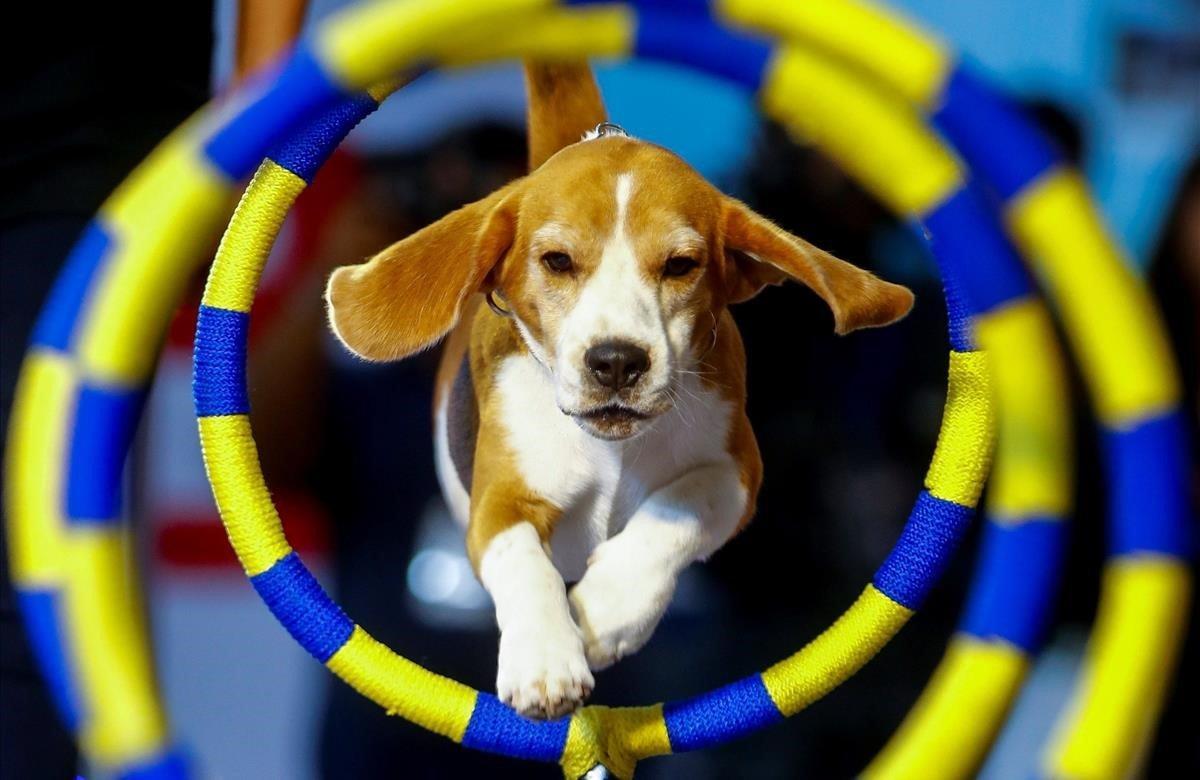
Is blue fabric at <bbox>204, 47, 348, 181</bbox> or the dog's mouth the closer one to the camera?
blue fabric at <bbox>204, 47, 348, 181</bbox>

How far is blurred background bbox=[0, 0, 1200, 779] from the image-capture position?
444 centimetres

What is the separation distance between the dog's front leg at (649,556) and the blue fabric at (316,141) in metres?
0.86

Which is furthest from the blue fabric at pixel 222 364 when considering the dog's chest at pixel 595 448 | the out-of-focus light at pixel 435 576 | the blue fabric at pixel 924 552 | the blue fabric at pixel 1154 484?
the out-of-focus light at pixel 435 576

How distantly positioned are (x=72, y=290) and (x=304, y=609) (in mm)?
824

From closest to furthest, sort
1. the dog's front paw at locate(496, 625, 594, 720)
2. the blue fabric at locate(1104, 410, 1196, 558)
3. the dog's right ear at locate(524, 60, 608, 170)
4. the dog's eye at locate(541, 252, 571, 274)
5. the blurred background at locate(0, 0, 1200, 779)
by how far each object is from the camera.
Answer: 1. the blue fabric at locate(1104, 410, 1196, 558)
2. the dog's front paw at locate(496, 625, 594, 720)
3. the dog's eye at locate(541, 252, 571, 274)
4. the dog's right ear at locate(524, 60, 608, 170)
5. the blurred background at locate(0, 0, 1200, 779)

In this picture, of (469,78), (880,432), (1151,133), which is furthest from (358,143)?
(1151,133)

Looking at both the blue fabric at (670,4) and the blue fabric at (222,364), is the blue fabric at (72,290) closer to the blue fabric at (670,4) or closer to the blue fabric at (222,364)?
the blue fabric at (222,364)

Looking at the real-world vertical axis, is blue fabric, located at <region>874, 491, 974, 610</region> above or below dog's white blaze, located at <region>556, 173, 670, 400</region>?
below

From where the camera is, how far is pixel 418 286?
246 centimetres

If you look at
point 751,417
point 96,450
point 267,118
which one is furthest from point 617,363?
point 751,417

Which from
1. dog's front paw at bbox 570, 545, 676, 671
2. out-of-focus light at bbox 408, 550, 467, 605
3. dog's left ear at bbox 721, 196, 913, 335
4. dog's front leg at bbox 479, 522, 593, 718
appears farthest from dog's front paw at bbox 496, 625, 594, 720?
out-of-focus light at bbox 408, 550, 467, 605

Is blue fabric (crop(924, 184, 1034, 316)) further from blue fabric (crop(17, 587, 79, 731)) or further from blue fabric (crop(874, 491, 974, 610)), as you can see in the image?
blue fabric (crop(17, 587, 79, 731))

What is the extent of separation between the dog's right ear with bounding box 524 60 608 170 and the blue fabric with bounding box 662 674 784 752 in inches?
41.4

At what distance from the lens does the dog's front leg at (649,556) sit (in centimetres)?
246
